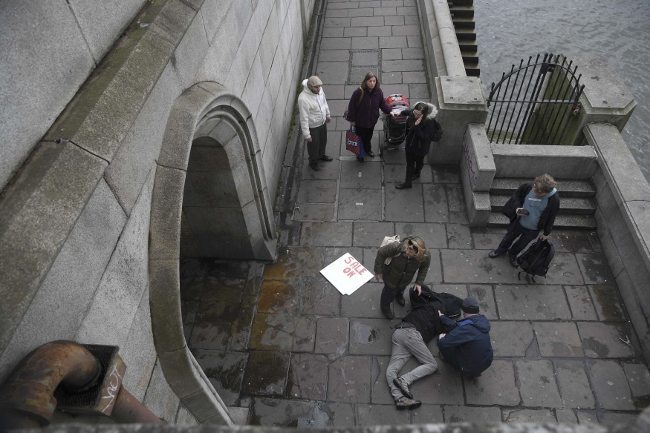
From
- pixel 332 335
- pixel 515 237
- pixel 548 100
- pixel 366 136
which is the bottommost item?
pixel 332 335

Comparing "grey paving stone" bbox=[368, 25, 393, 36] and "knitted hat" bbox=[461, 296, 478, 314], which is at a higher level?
"knitted hat" bbox=[461, 296, 478, 314]

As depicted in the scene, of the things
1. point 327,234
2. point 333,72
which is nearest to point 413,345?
point 327,234

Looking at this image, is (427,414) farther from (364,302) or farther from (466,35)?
(466,35)

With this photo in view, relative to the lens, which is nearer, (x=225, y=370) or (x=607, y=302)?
(x=225, y=370)

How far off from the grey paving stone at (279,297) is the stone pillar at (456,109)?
329cm

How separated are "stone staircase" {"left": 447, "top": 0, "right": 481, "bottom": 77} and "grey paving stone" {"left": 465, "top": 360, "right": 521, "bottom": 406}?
7198 mm


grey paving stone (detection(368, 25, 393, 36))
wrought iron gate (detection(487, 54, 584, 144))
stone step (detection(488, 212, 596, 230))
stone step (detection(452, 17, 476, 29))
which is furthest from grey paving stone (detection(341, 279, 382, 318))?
stone step (detection(452, 17, 476, 29))

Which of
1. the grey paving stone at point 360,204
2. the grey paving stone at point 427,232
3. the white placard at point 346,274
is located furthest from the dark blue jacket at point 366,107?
the white placard at point 346,274

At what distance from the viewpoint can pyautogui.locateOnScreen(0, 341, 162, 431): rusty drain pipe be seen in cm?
155

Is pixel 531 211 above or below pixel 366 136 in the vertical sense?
above

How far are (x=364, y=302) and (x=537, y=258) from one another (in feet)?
7.47

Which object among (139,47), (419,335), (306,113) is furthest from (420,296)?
(139,47)

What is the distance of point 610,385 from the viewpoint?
15.3ft

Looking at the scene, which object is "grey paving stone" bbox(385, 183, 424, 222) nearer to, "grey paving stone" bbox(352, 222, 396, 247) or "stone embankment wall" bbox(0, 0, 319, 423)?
"grey paving stone" bbox(352, 222, 396, 247)
